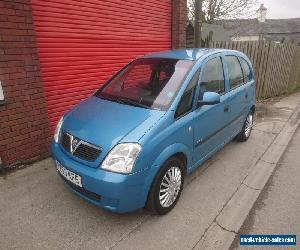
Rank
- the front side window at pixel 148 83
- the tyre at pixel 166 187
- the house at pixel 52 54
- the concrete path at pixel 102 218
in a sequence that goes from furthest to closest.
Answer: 1. the house at pixel 52 54
2. the front side window at pixel 148 83
3. the tyre at pixel 166 187
4. the concrete path at pixel 102 218

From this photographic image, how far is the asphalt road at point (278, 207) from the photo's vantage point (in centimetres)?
313

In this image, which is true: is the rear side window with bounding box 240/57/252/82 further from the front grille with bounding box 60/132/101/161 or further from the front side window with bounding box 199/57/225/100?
the front grille with bounding box 60/132/101/161

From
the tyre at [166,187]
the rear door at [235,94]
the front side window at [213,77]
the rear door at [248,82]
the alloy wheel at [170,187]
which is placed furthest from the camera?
the rear door at [248,82]

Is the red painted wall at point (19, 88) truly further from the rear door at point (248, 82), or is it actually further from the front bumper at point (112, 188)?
the rear door at point (248, 82)

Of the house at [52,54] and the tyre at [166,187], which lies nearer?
the tyre at [166,187]

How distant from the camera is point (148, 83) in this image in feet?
12.6

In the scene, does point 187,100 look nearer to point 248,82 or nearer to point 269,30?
point 248,82

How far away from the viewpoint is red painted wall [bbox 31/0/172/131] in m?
4.77

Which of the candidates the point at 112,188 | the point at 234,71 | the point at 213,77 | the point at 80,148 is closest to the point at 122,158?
the point at 112,188

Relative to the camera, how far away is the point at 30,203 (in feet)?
11.4

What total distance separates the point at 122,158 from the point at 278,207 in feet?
7.04

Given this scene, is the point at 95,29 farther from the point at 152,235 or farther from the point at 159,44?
the point at 152,235

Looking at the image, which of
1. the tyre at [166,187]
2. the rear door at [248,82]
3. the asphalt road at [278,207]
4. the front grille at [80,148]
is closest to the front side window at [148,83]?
the tyre at [166,187]

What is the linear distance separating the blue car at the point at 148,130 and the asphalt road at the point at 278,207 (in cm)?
91
